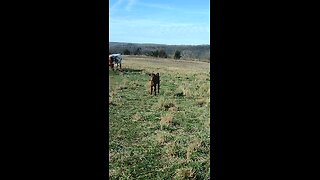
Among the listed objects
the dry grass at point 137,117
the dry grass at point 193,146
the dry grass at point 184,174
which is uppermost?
the dry grass at point 137,117

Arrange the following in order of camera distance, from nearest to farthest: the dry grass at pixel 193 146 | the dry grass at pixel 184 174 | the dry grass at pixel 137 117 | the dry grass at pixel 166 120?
1. the dry grass at pixel 184 174
2. the dry grass at pixel 193 146
3. the dry grass at pixel 166 120
4. the dry grass at pixel 137 117

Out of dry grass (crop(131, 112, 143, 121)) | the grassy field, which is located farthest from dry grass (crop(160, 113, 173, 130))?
dry grass (crop(131, 112, 143, 121))

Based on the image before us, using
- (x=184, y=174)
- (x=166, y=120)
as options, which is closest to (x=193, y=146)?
(x=184, y=174)

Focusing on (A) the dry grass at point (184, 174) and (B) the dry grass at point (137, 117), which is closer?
(A) the dry grass at point (184, 174)

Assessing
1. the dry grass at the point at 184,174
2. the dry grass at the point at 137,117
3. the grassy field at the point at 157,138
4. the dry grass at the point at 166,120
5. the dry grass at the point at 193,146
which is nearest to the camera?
the dry grass at the point at 184,174

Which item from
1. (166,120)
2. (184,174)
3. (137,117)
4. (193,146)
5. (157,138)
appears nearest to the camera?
(184,174)

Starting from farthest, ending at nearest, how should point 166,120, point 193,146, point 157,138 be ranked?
1. point 166,120
2. point 157,138
3. point 193,146

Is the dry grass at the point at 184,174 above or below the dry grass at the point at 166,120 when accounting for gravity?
below

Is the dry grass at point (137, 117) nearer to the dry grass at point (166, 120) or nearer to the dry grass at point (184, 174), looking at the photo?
the dry grass at point (166, 120)

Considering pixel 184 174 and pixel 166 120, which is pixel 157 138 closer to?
pixel 166 120

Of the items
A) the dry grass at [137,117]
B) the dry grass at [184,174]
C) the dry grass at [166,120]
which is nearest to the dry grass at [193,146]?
the dry grass at [184,174]

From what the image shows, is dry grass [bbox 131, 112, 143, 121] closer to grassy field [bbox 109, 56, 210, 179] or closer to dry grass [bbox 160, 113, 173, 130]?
grassy field [bbox 109, 56, 210, 179]
